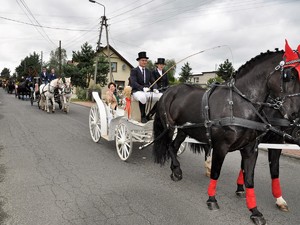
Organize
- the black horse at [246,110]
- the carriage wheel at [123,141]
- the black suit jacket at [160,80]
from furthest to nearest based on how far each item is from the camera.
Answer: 1. the black suit jacket at [160,80]
2. the carriage wheel at [123,141]
3. the black horse at [246,110]

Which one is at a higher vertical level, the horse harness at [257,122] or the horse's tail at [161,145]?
the horse harness at [257,122]

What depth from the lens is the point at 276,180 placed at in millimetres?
4043

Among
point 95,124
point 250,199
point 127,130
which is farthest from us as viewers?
point 95,124

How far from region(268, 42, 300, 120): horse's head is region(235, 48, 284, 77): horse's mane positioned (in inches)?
11.3

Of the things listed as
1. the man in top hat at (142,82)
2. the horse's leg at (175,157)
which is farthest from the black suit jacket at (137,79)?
the horse's leg at (175,157)

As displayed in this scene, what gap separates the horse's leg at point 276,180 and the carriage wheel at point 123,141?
9.21 feet

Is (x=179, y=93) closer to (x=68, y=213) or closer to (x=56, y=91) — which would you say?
(x=68, y=213)

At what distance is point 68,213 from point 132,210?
0.82 meters

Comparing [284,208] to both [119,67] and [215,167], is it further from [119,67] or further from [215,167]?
[119,67]

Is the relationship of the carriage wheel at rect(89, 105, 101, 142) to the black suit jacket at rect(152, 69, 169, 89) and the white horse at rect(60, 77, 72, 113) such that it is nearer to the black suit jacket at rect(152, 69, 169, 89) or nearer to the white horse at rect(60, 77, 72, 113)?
the black suit jacket at rect(152, 69, 169, 89)

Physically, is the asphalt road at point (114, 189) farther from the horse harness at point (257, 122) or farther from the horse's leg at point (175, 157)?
the horse harness at point (257, 122)

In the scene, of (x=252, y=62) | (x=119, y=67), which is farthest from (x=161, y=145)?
(x=119, y=67)

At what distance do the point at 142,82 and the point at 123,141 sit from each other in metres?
1.41

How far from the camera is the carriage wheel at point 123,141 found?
19.7ft
